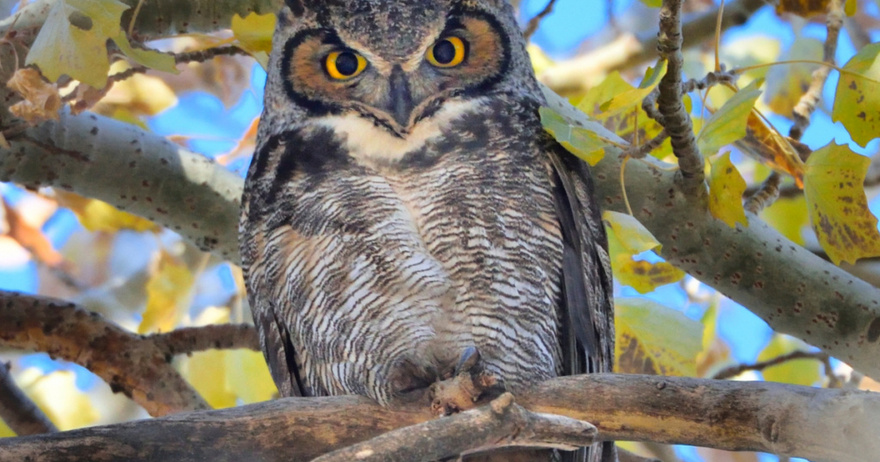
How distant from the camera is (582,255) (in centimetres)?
188

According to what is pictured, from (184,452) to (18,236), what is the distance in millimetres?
2370

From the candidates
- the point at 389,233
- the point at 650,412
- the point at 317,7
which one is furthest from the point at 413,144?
the point at 650,412

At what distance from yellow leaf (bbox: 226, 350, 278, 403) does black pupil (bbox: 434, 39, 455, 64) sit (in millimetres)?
1000

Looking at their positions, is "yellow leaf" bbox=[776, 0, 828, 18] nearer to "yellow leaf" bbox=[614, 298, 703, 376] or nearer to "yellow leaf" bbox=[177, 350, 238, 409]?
"yellow leaf" bbox=[614, 298, 703, 376]

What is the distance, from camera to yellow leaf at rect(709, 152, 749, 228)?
1.56 metres

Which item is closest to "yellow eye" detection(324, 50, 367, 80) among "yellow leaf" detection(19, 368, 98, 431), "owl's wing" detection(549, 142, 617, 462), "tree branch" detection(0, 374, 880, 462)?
"owl's wing" detection(549, 142, 617, 462)

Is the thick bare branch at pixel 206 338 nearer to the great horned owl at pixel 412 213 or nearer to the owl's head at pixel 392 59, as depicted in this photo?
the great horned owl at pixel 412 213

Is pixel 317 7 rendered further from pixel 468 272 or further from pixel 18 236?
pixel 18 236

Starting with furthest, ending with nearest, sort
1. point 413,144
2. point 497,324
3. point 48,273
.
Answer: point 48,273
point 413,144
point 497,324

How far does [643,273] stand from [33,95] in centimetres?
128

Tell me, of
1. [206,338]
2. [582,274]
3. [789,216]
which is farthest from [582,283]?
[789,216]

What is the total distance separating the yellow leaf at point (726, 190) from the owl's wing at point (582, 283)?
1.04 ft

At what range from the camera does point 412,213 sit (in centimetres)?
175

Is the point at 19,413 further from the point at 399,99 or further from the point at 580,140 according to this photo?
the point at 580,140
